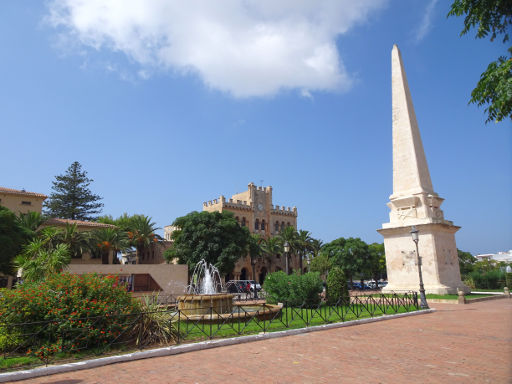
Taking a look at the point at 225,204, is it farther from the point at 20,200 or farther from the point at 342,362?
the point at 342,362

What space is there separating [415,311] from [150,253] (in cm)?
4660

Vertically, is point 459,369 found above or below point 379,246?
below

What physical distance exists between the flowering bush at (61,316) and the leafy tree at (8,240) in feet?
79.3

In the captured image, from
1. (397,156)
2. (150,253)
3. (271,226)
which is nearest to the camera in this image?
(397,156)

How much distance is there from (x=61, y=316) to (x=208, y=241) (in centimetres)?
3337

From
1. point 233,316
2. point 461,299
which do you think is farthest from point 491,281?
point 233,316

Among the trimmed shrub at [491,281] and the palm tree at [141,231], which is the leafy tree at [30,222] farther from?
the trimmed shrub at [491,281]

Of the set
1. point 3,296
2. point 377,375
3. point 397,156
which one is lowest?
point 377,375

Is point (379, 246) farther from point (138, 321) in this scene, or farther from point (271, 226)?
point (138, 321)

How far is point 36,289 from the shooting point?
8336 millimetres

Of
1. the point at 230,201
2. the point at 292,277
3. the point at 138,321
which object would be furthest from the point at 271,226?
the point at 138,321

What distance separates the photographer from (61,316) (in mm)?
7852

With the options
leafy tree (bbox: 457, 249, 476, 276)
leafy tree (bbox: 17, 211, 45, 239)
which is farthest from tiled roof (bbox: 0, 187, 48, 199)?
leafy tree (bbox: 457, 249, 476, 276)

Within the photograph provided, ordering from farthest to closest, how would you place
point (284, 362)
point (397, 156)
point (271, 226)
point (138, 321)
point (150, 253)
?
1. point (271, 226)
2. point (150, 253)
3. point (397, 156)
4. point (138, 321)
5. point (284, 362)
